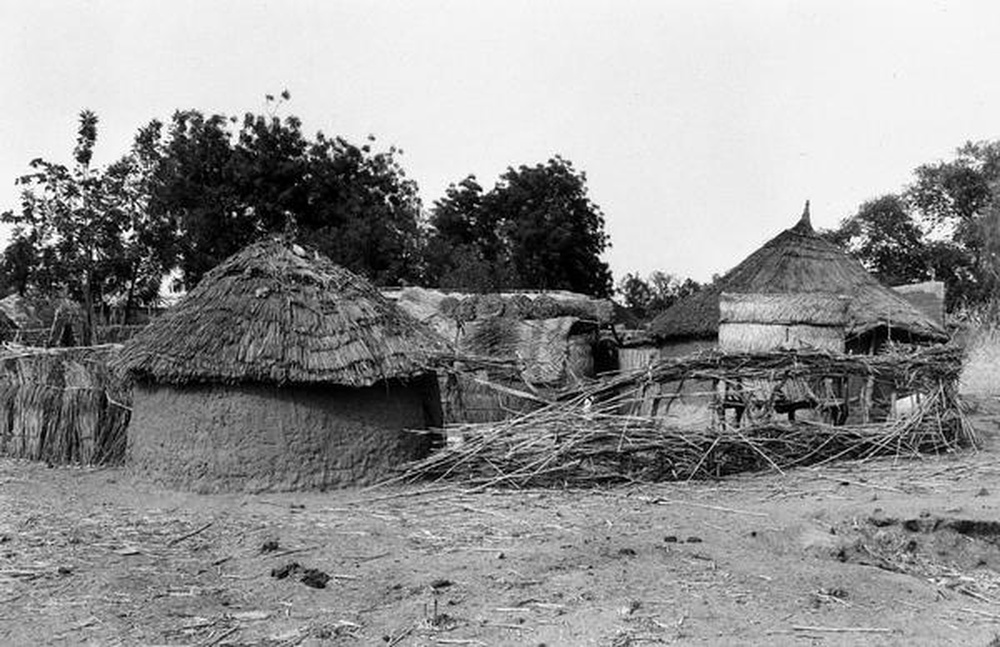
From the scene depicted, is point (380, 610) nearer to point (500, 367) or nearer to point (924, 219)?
point (500, 367)

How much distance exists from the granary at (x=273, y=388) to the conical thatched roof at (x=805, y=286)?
8.02 m

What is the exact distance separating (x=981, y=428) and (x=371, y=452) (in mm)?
8613

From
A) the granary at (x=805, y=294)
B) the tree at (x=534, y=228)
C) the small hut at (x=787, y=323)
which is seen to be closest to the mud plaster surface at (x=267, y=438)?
the small hut at (x=787, y=323)

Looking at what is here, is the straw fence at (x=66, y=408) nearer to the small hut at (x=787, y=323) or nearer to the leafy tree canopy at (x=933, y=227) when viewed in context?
the small hut at (x=787, y=323)

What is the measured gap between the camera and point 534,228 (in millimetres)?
36062

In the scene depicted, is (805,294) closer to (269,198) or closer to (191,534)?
(191,534)

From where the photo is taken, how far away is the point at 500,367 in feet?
38.4

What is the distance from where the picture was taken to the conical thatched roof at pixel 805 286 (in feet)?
51.9

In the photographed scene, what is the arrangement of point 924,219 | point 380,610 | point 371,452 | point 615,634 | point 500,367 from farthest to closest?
point 924,219
point 500,367
point 371,452
point 380,610
point 615,634

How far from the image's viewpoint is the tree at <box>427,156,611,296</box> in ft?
118

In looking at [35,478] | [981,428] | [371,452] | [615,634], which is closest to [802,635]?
[615,634]

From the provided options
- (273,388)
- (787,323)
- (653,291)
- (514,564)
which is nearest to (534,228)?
(653,291)

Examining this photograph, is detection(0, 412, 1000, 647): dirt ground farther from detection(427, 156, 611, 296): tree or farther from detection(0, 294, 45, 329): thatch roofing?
detection(427, 156, 611, 296): tree

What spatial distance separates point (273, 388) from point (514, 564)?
11.4ft
